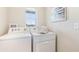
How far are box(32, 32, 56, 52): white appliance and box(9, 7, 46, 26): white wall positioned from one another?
166 millimetres

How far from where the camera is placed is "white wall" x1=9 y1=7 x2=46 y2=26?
4.67 ft

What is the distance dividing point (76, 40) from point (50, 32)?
0.34m

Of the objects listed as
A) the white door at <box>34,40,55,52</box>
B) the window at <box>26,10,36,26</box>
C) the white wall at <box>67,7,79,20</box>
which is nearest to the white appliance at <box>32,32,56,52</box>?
the white door at <box>34,40,55,52</box>

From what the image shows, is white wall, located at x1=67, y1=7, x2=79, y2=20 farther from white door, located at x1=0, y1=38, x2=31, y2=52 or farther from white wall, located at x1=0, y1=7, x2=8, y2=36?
white wall, located at x1=0, y1=7, x2=8, y2=36

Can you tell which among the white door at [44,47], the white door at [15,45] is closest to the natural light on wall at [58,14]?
the white door at [44,47]

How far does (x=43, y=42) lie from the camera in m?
1.49

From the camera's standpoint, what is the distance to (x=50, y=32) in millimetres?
1507

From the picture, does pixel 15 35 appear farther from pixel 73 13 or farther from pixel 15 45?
pixel 73 13

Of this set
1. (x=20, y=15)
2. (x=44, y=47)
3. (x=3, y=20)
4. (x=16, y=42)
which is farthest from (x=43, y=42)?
(x=3, y=20)

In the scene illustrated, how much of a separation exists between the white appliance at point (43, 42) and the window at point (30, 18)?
14 cm

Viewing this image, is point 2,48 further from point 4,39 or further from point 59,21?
point 59,21

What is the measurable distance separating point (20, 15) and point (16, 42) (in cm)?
34

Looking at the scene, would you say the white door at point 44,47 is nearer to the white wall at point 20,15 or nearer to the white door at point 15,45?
the white door at point 15,45
